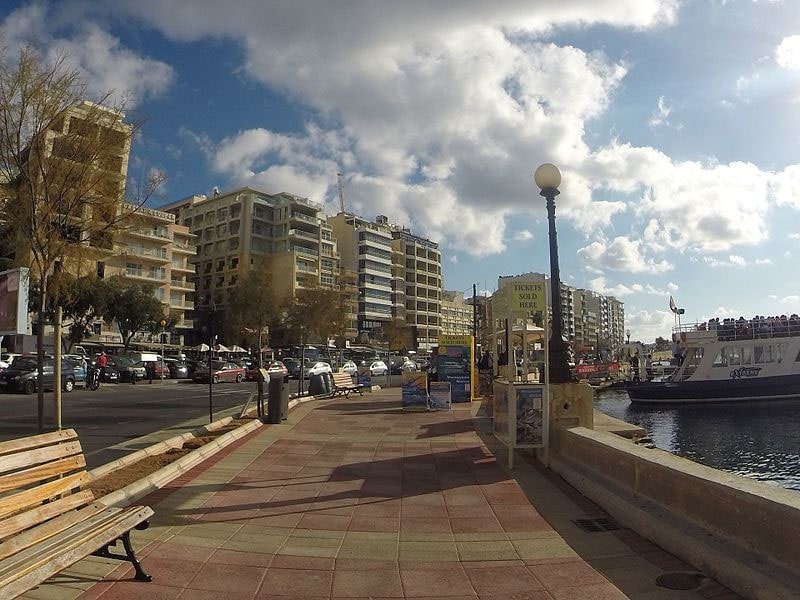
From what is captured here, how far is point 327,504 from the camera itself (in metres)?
6.54

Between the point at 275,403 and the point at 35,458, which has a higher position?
the point at 35,458

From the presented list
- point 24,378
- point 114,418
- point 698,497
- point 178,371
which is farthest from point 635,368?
point 698,497

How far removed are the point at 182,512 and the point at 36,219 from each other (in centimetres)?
432

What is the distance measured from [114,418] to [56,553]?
12.9 metres

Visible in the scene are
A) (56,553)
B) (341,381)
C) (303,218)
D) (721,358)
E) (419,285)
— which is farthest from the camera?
(419,285)

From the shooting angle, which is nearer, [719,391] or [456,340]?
[456,340]

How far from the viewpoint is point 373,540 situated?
5.30 meters

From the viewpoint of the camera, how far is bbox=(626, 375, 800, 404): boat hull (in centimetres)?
3023

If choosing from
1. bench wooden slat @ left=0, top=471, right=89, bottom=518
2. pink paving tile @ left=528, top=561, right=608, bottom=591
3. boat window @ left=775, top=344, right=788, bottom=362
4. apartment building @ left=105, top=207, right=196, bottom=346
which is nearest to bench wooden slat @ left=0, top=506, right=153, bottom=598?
bench wooden slat @ left=0, top=471, right=89, bottom=518

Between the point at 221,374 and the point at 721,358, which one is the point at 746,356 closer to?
the point at 721,358

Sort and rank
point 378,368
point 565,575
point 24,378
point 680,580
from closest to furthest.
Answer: point 680,580 < point 565,575 < point 24,378 < point 378,368

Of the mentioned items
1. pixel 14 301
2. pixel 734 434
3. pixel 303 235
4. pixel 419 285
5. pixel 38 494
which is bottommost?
pixel 734 434

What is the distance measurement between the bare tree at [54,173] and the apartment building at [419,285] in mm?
92402

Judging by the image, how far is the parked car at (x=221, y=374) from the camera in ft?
117
